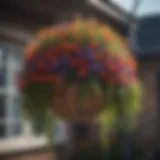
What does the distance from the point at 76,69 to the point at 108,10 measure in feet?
10.8

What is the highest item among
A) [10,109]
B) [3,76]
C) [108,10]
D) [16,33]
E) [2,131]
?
[108,10]

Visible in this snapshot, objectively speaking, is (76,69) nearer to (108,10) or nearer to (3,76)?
(3,76)

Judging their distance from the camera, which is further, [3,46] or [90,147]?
[90,147]

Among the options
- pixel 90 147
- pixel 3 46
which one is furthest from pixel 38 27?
pixel 90 147

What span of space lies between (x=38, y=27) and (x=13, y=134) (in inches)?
49.2

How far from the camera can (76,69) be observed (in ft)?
13.2

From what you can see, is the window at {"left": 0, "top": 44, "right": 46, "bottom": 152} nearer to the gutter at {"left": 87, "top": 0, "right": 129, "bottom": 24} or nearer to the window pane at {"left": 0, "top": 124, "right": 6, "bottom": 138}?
the window pane at {"left": 0, "top": 124, "right": 6, "bottom": 138}

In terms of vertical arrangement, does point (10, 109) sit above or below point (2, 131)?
above

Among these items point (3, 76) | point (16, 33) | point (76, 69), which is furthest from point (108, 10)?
point (76, 69)

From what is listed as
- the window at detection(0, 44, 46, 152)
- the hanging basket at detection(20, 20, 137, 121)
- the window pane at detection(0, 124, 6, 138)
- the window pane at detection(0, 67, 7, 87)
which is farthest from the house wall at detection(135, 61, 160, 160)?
the hanging basket at detection(20, 20, 137, 121)

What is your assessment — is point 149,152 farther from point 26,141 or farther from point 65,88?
point 65,88

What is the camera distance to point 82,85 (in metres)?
4.05

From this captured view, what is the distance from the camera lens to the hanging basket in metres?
4.00

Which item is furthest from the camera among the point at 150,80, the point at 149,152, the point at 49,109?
the point at 150,80
